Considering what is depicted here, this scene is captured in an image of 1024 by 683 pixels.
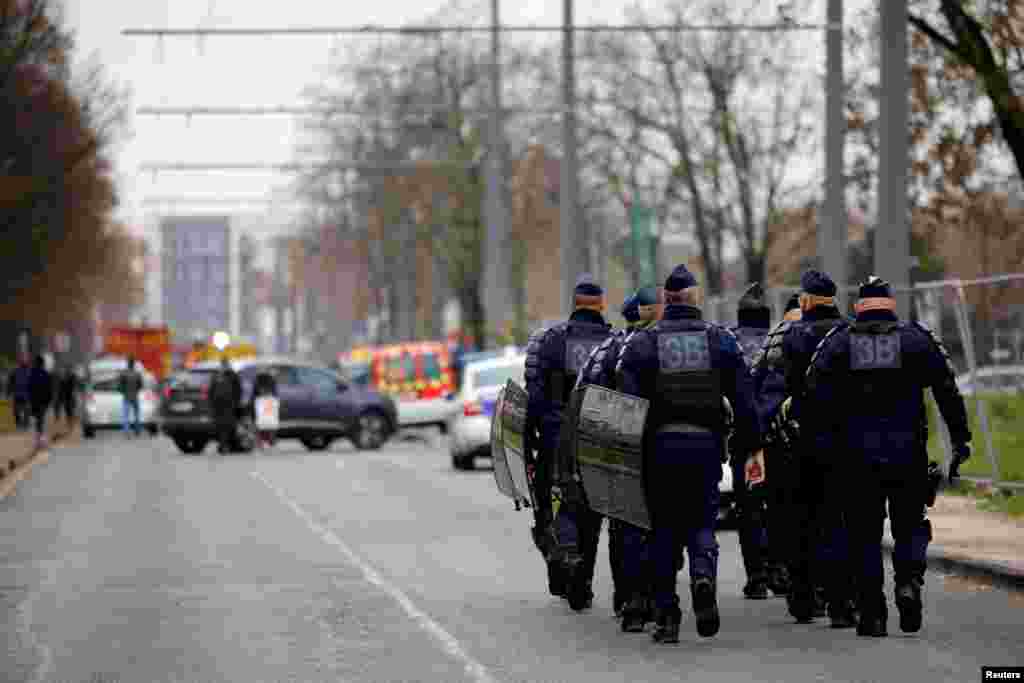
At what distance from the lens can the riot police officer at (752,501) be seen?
576 inches

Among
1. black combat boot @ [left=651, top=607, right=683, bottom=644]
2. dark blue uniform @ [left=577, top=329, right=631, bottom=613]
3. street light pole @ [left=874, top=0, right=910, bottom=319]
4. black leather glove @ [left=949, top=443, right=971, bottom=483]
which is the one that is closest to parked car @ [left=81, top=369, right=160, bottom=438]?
street light pole @ [left=874, top=0, right=910, bottom=319]

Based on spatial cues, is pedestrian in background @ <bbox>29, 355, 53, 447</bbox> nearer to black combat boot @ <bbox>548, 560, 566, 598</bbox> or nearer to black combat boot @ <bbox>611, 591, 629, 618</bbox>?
black combat boot @ <bbox>548, 560, 566, 598</bbox>

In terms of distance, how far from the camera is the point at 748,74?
2095 inches

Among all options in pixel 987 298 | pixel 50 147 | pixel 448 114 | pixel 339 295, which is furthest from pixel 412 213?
pixel 987 298

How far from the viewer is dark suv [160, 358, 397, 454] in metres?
42.6

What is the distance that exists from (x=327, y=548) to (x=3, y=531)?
12.6ft

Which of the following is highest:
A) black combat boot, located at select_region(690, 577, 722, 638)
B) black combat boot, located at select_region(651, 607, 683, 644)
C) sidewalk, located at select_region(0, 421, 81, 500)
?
black combat boot, located at select_region(690, 577, 722, 638)

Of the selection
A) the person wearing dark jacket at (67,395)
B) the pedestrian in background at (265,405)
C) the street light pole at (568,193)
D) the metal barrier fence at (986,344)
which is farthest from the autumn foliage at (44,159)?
the metal barrier fence at (986,344)

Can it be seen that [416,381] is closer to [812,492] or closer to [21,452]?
[21,452]

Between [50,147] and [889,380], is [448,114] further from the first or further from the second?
[889,380]

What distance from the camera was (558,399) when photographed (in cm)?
1440

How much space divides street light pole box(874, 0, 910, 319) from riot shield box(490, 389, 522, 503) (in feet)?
28.8

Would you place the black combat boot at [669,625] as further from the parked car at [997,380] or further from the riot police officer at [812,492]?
the parked car at [997,380]

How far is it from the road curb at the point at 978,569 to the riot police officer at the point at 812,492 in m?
2.41
